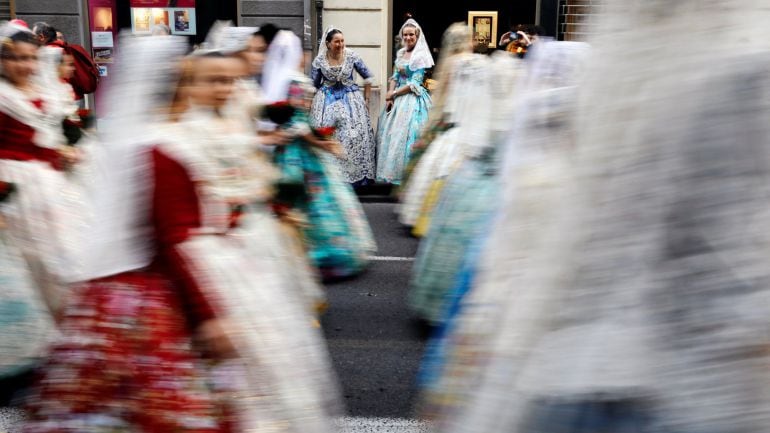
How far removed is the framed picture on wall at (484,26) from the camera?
1380cm

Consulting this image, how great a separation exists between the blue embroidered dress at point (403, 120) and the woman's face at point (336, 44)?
718mm

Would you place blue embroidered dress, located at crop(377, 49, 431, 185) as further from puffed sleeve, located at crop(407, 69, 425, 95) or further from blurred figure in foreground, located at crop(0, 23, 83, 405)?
blurred figure in foreground, located at crop(0, 23, 83, 405)

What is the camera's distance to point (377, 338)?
5254mm

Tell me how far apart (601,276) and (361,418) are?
8.08ft

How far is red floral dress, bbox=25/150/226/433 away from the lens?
91.8 inches

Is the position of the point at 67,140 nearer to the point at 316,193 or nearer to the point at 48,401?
the point at 316,193

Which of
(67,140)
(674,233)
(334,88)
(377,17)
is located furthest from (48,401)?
→ (377,17)

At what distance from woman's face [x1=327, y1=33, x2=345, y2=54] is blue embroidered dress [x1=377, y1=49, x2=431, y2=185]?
0.72 metres

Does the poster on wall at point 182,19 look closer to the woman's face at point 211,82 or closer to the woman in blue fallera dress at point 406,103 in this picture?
the woman in blue fallera dress at point 406,103

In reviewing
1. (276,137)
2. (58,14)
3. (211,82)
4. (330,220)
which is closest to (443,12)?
(58,14)

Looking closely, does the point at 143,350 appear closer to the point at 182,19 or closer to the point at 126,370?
the point at 126,370

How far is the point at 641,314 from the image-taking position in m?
1.78

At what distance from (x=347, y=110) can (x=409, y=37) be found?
1036 mm

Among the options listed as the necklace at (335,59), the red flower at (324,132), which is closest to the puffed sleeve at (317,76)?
the necklace at (335,59)
